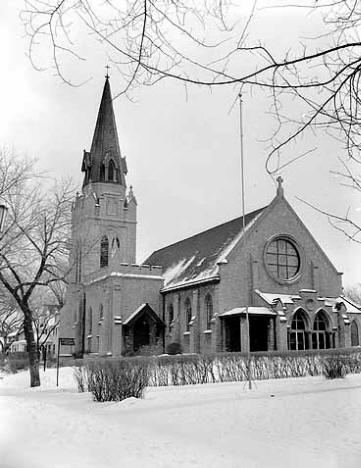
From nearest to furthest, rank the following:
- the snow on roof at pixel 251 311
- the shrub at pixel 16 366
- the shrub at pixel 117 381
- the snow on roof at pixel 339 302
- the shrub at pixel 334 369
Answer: the shrub at pixel 117 381
the shrub at pixel 334 369
the snow on roof at pixel 251 311
the shrub at pixel 16 366
the snow on roof at pixel 339 302

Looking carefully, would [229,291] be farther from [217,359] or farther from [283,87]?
[283,87]

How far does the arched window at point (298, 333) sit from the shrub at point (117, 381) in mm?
20592

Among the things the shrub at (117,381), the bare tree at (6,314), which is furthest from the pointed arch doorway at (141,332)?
the shrub at (117,381)

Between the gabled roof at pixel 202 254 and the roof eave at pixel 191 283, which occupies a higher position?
the gabled roof at pixel 202 254

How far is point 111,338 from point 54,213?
17109 mm

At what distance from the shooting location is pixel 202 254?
46812mm

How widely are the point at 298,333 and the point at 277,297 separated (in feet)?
8.90

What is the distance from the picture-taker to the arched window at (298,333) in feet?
126

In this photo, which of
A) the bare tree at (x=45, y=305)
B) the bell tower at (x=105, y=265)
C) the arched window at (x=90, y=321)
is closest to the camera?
the bell tower at (x=105, y=265)

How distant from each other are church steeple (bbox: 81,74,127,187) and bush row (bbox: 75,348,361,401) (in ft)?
111

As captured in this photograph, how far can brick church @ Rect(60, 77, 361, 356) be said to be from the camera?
38781 mm

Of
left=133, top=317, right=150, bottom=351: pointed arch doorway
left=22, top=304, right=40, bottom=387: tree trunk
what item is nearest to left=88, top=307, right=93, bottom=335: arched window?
left=133, top=317, right=150, bottom=351: pointed arch doorway

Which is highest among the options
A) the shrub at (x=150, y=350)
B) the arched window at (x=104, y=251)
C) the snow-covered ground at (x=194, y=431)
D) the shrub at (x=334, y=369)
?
the arched window at (x=104, y=251)

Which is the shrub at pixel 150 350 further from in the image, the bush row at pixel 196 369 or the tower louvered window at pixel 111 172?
the tower louvered window at pixel 111 172
